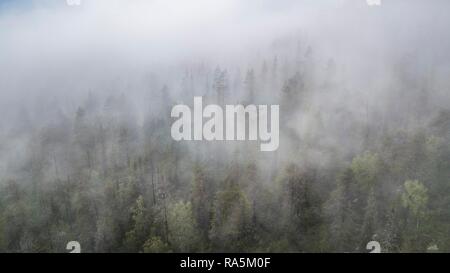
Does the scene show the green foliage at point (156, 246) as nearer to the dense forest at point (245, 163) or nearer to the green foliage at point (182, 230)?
the dense forest at point (245, 163)

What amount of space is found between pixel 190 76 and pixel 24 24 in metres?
7.87

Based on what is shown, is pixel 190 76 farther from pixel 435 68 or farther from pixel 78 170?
pixel 435 68

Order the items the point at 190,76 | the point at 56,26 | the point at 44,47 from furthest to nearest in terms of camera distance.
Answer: the point at 190,76, the point at 44,47, the point at 56,26

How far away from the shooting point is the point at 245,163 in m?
17.9

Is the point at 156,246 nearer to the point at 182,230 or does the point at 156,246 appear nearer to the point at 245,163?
the point at 182,230

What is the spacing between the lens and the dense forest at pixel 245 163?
17.4 meters

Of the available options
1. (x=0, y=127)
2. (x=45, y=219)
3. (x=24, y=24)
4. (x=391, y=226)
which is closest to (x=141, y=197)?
(x=45, y=219)

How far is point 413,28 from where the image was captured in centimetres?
1877

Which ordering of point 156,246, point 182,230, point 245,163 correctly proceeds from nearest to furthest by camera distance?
1. point 156,246
2. point 182,230
3. point 245,163

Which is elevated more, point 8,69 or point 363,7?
point 363,7

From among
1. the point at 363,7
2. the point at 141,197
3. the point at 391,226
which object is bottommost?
the point at 391,226

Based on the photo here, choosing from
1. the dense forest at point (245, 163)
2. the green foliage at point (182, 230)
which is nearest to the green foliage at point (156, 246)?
the dense forest at point (245, 163)

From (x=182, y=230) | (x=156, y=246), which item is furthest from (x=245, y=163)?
(x=156, y=246)

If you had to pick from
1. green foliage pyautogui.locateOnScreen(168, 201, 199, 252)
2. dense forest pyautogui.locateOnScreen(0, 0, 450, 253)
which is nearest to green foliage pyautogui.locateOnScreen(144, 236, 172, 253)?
dense forest pyautogui.locateOnScreen(0, 0, 450, 253)
